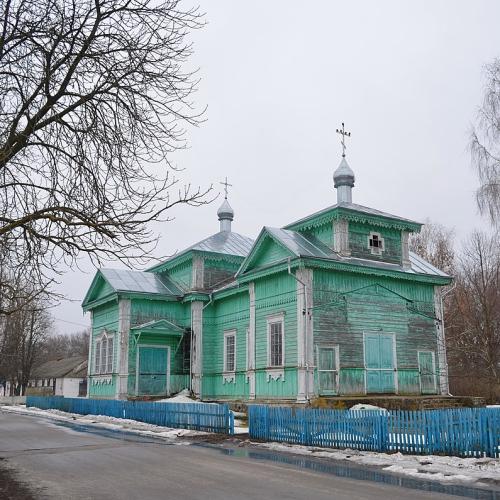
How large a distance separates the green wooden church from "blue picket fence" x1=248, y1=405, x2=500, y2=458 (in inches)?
150

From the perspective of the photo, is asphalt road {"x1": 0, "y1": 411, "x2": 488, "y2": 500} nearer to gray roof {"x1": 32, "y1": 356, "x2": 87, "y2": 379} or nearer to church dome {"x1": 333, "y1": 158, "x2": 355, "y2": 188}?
church dome {"x1": 333, "y1": 158, "x2": 355, "y2": 188}

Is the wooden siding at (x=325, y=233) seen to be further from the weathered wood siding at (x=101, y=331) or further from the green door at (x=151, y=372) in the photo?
the weathered wood siding at (x=101, y=331)

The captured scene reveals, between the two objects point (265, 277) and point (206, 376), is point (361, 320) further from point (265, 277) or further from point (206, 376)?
point (206, 376)

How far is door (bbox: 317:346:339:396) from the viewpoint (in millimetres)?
20062

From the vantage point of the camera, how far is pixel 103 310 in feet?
101

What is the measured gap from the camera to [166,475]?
1034 cm

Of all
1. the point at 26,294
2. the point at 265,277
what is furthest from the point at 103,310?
the point at 26,294

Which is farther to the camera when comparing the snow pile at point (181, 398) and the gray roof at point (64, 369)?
the gray roof at point (64, 369)

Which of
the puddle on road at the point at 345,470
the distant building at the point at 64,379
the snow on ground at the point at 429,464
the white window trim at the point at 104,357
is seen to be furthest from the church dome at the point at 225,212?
the distant building at the point at 64,379

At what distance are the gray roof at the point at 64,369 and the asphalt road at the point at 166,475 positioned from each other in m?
52.2

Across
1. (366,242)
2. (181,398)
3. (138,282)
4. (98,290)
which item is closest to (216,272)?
(138,282)

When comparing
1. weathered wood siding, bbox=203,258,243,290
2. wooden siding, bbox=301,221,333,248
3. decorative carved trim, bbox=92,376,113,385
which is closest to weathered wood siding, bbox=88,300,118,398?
decorative carved trim, bbox=92,376,113,385

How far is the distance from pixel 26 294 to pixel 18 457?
5.27 meters

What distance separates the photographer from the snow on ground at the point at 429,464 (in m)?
10.2
